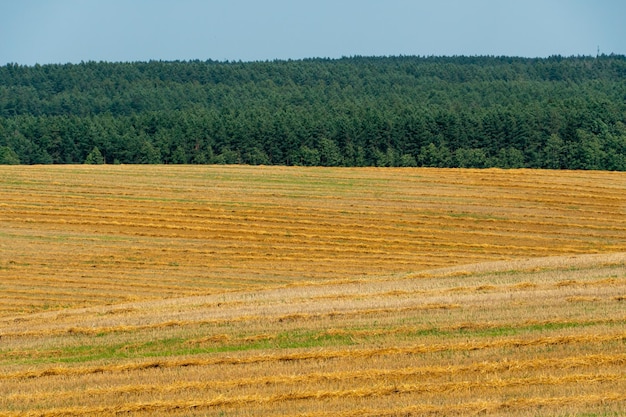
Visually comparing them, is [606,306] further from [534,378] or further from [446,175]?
[446,175]

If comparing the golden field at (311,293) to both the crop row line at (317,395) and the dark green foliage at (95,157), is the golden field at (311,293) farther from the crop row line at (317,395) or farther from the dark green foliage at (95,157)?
the dark green foliage at (95,157)

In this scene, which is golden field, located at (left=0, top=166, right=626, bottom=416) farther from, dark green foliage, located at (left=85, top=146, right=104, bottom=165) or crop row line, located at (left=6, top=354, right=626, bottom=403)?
dark green foliage, located at (left=85, top=146, right=104, bottom=165)

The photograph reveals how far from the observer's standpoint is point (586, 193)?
137 feet

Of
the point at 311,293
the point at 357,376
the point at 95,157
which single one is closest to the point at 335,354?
the point at 357,376

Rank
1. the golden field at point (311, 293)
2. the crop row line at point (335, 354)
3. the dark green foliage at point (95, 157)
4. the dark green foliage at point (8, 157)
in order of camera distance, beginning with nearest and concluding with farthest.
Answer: the golden field at point (311, 293), the crop row line at point (335, 354), the dark green foliage at point (8, 157), the dark green foliage at point (95, 157)

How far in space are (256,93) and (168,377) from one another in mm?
144334

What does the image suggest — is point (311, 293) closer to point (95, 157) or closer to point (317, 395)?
point (317, 395)

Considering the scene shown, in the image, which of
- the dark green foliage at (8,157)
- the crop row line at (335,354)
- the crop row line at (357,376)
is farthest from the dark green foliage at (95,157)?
the crop row line at (357,376)

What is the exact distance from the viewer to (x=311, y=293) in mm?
23406

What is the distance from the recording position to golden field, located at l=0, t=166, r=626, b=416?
48.9 feet

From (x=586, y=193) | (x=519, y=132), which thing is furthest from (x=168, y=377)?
(x=519, y=132)

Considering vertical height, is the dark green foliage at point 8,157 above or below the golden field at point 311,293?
above

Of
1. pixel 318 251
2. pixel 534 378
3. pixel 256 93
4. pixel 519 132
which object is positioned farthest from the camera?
pixel 256 93

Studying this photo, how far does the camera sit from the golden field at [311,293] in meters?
14.9
